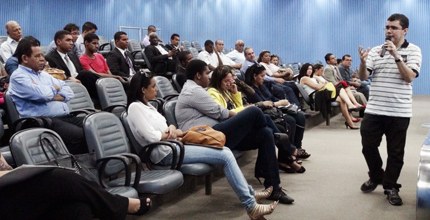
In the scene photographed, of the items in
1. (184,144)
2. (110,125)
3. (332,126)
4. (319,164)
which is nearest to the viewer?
(110,125)

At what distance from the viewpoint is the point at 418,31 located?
1529 centimetres

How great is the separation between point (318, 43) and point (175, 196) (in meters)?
12.2

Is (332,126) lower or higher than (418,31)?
lower

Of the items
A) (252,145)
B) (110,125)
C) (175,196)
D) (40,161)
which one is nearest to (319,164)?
(252,145)

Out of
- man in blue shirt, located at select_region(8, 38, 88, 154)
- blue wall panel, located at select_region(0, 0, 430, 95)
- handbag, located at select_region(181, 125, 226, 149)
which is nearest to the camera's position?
handbag, located at select_region(181, 125, 226, 149)

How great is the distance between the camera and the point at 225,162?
3.71 m

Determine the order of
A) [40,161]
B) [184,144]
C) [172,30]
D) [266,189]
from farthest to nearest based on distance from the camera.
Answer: [172,30]
[266,189]
[184,144]
[40,161]

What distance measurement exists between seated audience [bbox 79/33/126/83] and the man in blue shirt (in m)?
1.74

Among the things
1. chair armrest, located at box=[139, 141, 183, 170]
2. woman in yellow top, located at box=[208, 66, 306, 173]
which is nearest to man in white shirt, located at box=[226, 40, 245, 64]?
woman in yellow top, located at box=[208, 66, 306, 173]

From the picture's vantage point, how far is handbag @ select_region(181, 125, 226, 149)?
3781mm

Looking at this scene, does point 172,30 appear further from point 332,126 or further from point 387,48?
point 387,48

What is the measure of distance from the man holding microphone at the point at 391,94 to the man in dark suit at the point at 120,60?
10.7 ft

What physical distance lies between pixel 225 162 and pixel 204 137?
243mm

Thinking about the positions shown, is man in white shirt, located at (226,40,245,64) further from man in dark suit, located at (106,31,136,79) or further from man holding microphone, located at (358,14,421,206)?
man holding microphone, located at (358,14,421,206)
